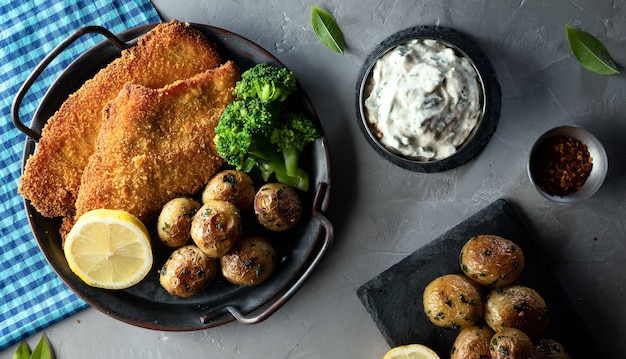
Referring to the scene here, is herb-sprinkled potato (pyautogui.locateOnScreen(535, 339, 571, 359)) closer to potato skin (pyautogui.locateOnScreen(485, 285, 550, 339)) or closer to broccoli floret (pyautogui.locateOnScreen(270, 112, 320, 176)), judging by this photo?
potato skin (pyautogui.locateOnScreen(485, 285, 550, 339))

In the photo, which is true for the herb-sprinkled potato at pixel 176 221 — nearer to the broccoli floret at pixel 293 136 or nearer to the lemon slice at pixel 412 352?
the broccoli floret at pixel 293 136

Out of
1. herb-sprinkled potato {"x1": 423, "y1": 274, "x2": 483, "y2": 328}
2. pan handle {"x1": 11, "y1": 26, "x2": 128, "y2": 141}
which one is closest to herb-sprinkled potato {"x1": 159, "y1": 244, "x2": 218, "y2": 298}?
pan handle {"x1": 11, "y1": 26, "x2": 128, "y2": 141}

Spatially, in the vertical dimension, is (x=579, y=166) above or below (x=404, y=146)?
below

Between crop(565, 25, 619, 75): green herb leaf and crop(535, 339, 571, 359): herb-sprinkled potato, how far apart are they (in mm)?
1283

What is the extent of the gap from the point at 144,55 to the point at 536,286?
6.99 feet

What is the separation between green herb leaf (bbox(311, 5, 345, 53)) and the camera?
2812mm

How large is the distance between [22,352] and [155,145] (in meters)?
1.31

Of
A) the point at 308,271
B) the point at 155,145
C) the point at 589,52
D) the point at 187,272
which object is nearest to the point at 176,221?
the point at 187,272

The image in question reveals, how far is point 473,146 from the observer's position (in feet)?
9.00

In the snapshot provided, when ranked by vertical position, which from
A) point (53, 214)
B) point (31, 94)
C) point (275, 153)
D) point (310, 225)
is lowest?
point (310, 225)

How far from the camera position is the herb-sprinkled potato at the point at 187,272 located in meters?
2.49

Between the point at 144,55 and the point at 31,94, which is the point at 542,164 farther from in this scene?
the point at 31,94

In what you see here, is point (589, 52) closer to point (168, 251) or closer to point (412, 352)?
point (412, 352)

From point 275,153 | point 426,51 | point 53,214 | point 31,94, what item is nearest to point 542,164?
point 426,51
